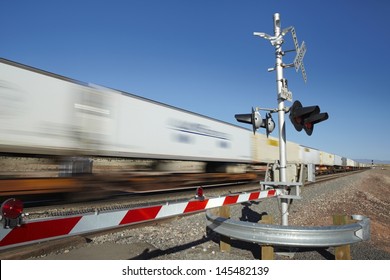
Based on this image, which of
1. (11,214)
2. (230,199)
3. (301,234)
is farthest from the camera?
(230,199)

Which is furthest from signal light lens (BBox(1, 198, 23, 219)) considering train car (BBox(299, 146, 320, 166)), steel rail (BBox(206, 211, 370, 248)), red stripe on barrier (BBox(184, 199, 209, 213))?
train car (BBox(299, 146, 320, 166))

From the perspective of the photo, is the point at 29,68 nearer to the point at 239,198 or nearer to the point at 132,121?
the point at 132,121

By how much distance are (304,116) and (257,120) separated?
2.56ft

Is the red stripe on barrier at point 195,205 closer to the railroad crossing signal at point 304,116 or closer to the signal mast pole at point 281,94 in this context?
the signal mast pole at point 281,94

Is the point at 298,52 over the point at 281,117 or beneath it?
over

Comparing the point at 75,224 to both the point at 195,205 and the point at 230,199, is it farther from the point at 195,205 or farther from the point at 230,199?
the point at 230,199

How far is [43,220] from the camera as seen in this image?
2.46 meters

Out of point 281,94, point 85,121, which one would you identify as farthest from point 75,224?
point 85,121

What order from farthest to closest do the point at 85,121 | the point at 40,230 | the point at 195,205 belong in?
the point at 85,121, the point at 195,205, the point at 40,230

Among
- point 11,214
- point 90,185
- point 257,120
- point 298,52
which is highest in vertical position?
point 298,52

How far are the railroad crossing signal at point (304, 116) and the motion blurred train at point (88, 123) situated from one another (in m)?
6.07

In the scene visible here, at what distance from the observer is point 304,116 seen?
482 centimetres

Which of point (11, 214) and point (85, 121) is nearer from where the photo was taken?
point (11, 214)

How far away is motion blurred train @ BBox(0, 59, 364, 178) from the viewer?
22.7 feet
